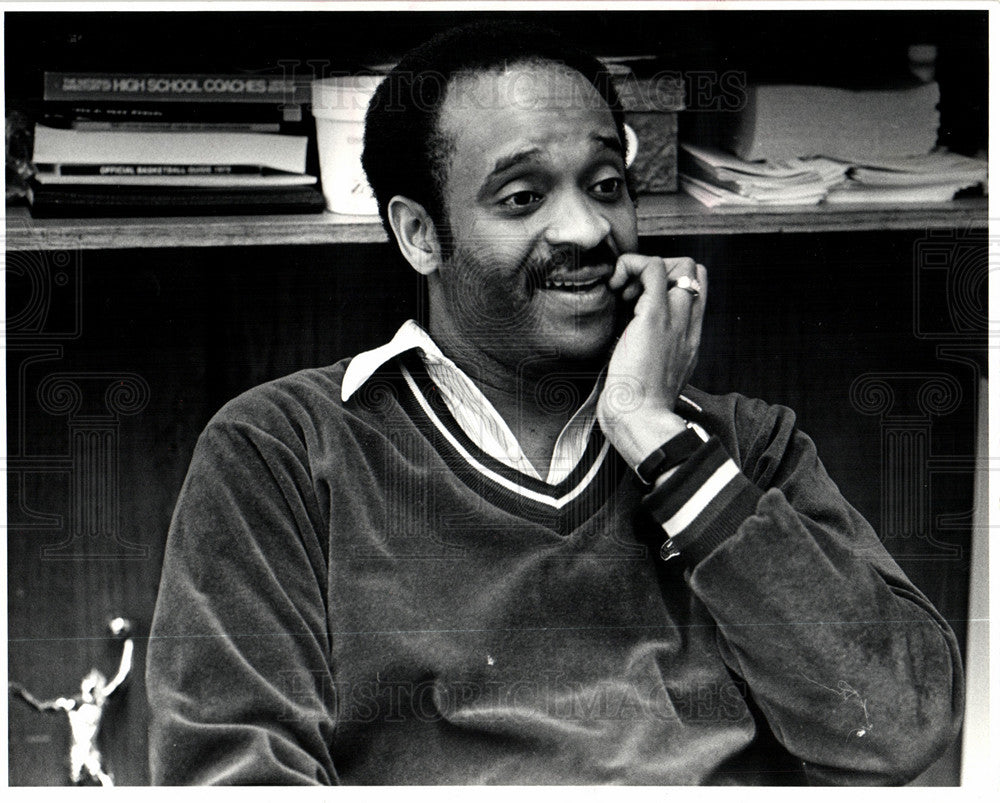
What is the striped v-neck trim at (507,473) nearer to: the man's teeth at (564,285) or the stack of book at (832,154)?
the man's teeth at (564,285)

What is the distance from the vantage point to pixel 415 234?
1565mm

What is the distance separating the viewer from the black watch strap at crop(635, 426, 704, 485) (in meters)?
1.49

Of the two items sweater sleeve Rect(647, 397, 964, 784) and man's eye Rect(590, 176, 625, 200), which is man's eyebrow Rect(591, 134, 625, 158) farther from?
sweater sleeve Rect(647, 397, 964, 784)

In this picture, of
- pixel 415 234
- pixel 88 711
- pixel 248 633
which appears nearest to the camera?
pixel 248 633

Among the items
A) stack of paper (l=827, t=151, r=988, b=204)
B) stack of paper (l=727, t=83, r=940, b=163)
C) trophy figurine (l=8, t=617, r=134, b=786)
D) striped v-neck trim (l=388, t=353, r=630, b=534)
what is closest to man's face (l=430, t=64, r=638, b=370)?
striped v-neck trim (l=388, t=353, r=630, b=534)

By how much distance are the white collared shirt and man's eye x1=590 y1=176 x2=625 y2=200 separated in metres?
0.25

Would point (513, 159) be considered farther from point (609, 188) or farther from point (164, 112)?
point (164, 112)

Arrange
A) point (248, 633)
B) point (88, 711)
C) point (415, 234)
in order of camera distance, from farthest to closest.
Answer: point (88, 711) < point (415, 234) < point (248, 633)

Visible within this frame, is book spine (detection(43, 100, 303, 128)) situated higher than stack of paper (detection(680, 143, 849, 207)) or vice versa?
book spine (detection(43, 100, 303, 128))

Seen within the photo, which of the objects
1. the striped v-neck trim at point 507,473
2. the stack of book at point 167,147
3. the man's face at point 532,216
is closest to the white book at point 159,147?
the stack of book at point 167,147

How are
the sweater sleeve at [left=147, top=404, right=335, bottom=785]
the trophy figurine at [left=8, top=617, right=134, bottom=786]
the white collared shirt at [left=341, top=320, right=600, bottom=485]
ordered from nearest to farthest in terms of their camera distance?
the sweater sleeve at [left=147, top=404, right=335, bottom=785]
the white collared shirt at [left=341, top=320, right=600, bottom=485]
the trophy figurine at [left=8, top=617, right=134, bottom=786]

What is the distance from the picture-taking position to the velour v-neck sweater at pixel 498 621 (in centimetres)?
147

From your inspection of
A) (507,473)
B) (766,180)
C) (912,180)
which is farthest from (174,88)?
(912,180)

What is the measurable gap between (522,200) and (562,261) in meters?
0.09
